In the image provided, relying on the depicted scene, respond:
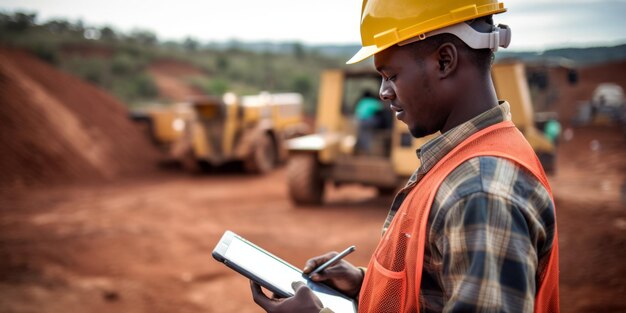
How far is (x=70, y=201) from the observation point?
358 inches

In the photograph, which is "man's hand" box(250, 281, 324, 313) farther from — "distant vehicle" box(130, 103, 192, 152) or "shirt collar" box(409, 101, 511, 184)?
"distant vehicle" box(130, 103, 192, 152)

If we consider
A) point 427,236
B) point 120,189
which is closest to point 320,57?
point 120,189

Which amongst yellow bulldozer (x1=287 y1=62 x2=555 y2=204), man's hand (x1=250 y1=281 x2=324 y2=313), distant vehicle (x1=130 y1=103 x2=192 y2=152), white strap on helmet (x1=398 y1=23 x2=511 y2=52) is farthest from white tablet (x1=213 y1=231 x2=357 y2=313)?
distant vehicle (x1=130 y1=103 x2=192 y2=152)

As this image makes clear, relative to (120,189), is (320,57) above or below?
above

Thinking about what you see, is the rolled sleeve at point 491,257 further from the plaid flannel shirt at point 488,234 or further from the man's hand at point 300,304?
the man's hand at point 300,304

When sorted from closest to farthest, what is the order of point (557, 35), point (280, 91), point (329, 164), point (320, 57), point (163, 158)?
point (557, 35) → point (329, 164) → point (163, 158) → point (280, 91) → point (320, 57)

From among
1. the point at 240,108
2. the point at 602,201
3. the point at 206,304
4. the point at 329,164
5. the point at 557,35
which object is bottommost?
the point at 602,201

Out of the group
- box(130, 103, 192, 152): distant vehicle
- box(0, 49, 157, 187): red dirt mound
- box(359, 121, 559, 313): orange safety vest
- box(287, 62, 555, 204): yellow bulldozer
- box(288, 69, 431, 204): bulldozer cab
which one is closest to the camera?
box(359, 121, 559, 313): orange safety vest

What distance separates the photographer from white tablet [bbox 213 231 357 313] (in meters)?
1.53

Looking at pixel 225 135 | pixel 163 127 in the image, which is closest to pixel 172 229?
pixel 225 135

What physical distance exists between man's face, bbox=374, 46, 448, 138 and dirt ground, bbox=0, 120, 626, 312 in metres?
3.49

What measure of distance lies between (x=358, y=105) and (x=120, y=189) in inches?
232

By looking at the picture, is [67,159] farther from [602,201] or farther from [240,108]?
[602,201]

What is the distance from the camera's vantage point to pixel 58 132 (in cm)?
1227
